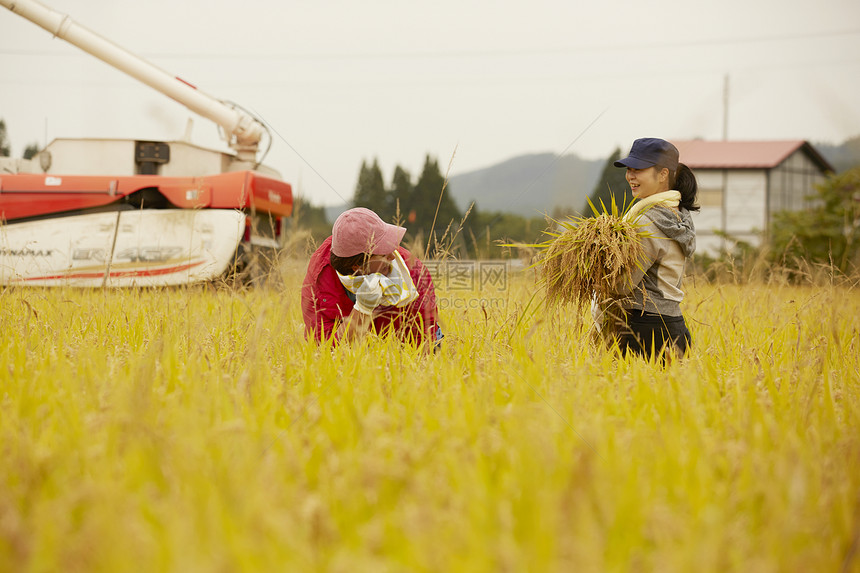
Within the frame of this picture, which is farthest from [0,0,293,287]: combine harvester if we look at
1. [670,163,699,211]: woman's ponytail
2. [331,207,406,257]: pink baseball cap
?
[670,163,699,211]: woman's ponytail

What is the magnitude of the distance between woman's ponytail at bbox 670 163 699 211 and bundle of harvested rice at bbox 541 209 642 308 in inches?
15.5

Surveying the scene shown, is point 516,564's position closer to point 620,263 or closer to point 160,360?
point 160,360

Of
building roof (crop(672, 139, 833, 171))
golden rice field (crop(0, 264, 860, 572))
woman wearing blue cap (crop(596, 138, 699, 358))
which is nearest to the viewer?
golden rice field (crop(0, 264, 860, 572))

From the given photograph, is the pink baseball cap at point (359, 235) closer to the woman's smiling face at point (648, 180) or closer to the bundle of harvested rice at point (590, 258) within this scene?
the bundle of harvested rice at point (590, 258)

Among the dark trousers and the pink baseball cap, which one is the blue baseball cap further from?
the pink baseball cap

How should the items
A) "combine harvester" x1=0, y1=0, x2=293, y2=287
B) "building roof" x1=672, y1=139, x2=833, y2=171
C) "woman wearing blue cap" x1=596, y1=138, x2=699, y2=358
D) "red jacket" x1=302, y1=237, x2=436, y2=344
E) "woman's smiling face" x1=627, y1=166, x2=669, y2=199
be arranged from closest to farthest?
"woman wearing blue cap" x1=596, y1=138, x2=699, y2=358
"woman's smiling face" x1=627, y1=166, x2=669, y2=199
"red jacket" x1=302, y1=237, x2=436, y2=344
"combine harvester" x1=0, y1=0, x2=293, y2=287
"building roof" x1=672, y1=139, x2=833, y2=171

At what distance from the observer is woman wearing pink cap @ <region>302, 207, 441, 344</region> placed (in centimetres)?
270

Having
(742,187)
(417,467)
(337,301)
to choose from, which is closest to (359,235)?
(337,301)

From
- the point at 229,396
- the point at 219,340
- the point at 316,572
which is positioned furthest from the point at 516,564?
→ the point at 219,340

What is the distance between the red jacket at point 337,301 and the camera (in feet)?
9.37

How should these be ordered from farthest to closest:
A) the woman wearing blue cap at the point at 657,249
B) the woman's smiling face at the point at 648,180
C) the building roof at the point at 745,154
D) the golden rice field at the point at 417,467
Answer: the building roof at the point at 745,154 → the woman's smiling face at the point at 648,180 → the woman wearing blue cap at the point at 657,249 → the golden rice field at the point at 417,467

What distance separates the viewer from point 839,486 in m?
1.21

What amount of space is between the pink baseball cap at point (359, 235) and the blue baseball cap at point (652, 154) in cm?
124

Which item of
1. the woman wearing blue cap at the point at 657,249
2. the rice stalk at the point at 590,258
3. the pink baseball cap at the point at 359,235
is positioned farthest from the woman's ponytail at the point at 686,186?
the pink baseball cap at the point at 359,235
